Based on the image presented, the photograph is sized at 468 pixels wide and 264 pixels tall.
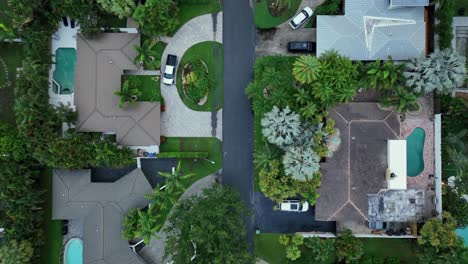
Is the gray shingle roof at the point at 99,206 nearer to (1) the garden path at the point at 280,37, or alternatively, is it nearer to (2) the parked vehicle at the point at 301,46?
(1) the garden path at the point at 280,37

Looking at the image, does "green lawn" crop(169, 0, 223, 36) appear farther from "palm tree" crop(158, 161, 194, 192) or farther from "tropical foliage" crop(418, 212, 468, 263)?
"tropical foliage" crop(418, 212, 468, 263)

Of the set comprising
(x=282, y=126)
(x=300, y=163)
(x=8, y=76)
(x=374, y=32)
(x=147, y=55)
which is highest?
(x=374, y=32)

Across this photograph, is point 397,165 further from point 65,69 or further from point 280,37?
point 65,69

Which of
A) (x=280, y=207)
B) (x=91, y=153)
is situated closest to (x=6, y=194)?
(x=91, y=153)

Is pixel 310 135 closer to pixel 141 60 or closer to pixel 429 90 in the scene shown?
pixel 429 90

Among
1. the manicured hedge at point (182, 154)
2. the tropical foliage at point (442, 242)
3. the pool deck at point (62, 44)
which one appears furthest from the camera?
the pool deck at point (62, 44)

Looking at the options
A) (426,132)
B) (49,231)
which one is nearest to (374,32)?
(426,132)

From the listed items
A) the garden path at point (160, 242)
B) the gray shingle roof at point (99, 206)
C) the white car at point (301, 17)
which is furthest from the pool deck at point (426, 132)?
the gray shingle roof at point (99, 206)
